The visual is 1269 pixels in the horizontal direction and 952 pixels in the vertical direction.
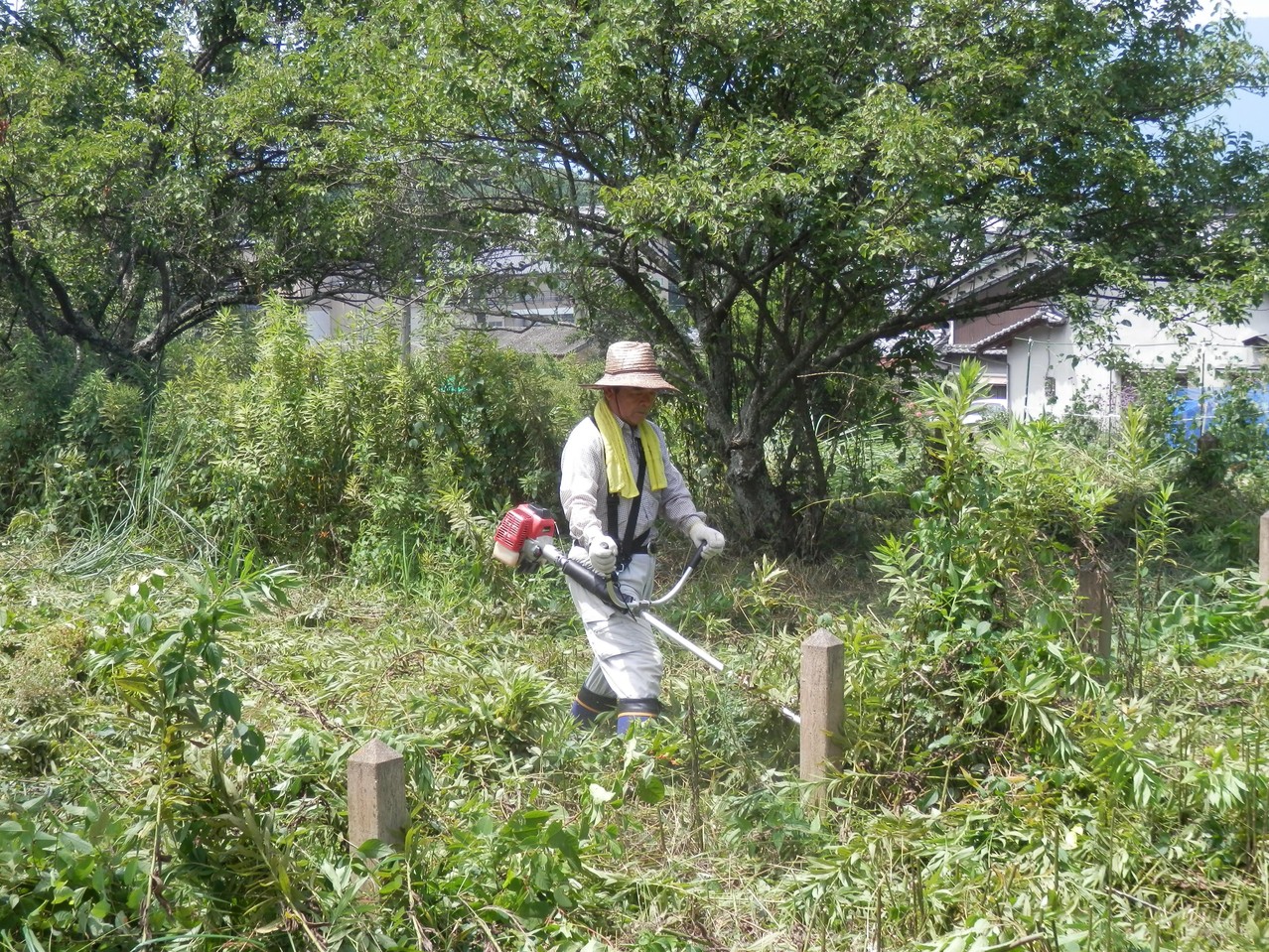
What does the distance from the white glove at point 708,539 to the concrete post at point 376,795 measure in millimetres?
2157

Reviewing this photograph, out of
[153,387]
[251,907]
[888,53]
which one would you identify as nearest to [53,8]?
[153,387]

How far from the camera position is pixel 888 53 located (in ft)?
24.5

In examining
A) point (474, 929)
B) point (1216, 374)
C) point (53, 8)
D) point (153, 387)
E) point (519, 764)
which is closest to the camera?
point (474, 929)

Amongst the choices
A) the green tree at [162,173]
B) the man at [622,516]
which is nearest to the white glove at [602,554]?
the man at [622,516]

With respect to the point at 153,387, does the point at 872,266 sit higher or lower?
higher

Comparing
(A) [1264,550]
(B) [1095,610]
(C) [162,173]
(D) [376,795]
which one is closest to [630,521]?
(B) [1095,610]

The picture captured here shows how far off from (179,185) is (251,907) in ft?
30.9

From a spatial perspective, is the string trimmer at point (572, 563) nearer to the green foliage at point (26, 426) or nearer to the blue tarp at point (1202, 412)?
the green foliage at point (26, 426)

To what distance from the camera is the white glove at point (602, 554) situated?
4.72 metres

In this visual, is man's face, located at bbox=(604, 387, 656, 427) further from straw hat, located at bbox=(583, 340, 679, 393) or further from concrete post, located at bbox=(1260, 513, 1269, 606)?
concrete post, located at bbox=(1260, 513, 1269, 606)

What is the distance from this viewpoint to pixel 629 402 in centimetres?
533

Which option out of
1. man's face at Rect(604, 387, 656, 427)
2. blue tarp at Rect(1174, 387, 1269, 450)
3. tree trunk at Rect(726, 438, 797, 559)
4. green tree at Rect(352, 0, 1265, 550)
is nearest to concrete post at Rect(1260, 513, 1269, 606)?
green tree at Rect(352, 0, 1265, 550)

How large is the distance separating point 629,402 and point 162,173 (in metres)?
Result: 8.17

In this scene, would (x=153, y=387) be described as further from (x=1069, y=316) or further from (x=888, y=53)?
(x=1069, y=316)
